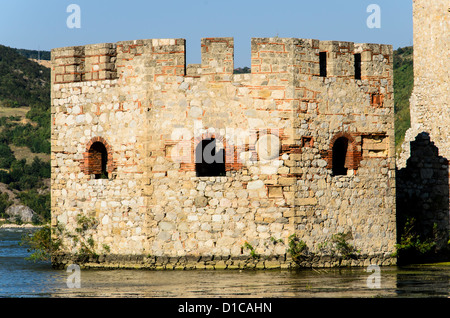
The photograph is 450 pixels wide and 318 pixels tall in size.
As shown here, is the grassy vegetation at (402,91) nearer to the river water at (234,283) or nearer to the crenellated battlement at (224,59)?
the crenellated battlement at (224,59)

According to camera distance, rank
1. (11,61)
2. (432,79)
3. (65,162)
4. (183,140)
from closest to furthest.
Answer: (183,140)
(65,162)
(432,79)
(11,61)

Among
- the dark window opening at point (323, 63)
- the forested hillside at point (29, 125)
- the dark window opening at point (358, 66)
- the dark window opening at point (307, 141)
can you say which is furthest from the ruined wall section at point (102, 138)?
the forested hillside at point (29, 125)

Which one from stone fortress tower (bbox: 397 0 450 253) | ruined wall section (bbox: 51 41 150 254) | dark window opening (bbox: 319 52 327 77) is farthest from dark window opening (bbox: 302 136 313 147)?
stone fortress tower (bbox: 397 0 450 253)

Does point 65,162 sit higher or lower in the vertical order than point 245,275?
higher

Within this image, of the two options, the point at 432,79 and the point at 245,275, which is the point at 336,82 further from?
the point at 432,79

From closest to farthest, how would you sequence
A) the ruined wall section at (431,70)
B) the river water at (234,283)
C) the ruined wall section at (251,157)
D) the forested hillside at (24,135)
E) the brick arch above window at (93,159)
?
the river water at (234,283), the ruined wall section at (251,157), the brick arch above window at (93,159), the ruined wall section at (431,70), the forested hillside at (24,135)

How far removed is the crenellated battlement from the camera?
1484 centimetres

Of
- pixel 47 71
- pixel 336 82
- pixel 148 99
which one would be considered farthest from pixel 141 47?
pixel 47 71

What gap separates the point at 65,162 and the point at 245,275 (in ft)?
15.4

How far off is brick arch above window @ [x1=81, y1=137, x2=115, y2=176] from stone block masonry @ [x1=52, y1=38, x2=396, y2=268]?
0.10ft

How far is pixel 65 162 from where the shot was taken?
1586 cm

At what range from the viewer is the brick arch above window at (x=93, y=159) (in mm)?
15383

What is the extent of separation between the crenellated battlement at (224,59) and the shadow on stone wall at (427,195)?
8.72 ft

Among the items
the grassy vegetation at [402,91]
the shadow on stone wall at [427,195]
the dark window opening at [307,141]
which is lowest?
the shadow on stone wall at [427,195]
